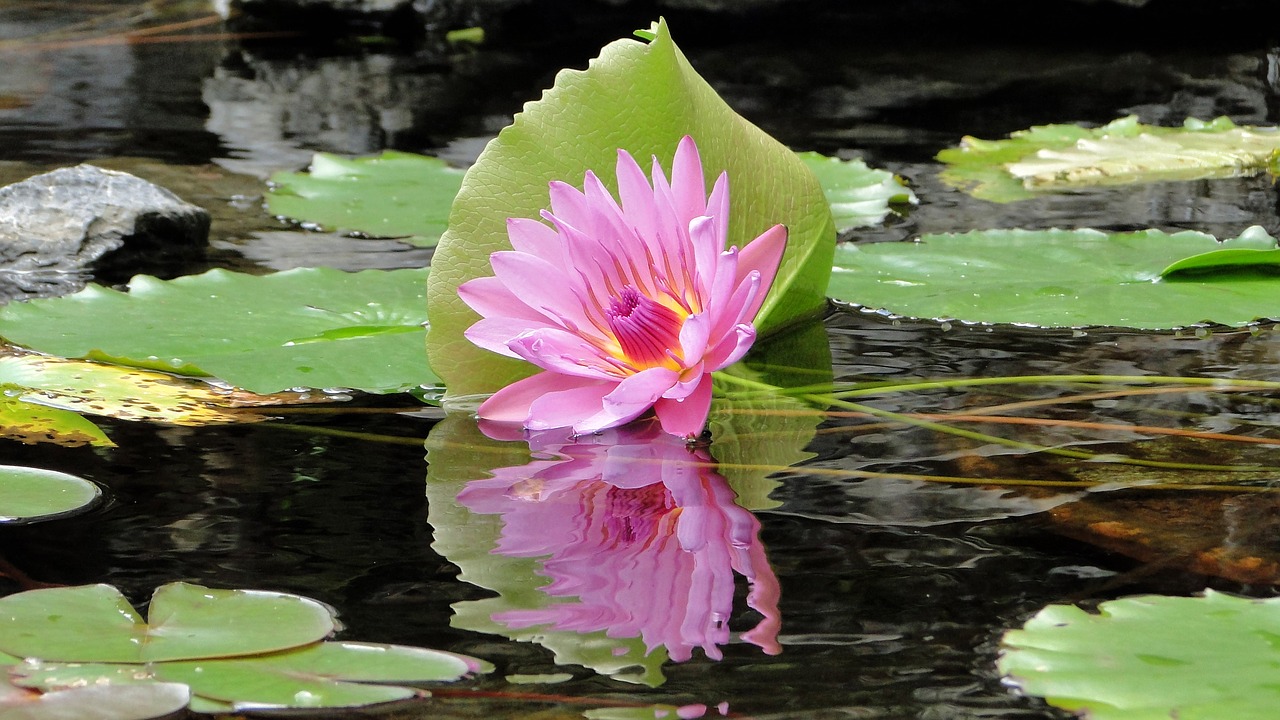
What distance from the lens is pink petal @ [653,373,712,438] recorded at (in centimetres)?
102

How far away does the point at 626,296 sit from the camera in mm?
1022

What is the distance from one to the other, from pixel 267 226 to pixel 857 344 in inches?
44.3

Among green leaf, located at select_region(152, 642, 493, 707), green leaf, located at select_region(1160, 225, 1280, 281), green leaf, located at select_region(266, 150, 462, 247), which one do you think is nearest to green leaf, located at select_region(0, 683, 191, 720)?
green leaf, located at select_region(152, 642, 493, 707)

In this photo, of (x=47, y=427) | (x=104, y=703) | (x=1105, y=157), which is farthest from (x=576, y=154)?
(x=1105, y=157)

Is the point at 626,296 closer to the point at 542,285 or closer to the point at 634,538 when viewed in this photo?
the point at 542,285

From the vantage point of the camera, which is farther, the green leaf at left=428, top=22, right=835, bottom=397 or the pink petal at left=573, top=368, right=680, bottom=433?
the green leaf at left=428, top=22, right=835, bottom=397

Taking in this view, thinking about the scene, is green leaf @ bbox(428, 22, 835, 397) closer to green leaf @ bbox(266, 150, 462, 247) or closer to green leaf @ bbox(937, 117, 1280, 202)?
green leaf @ bbox(266, 150, 462, 247)

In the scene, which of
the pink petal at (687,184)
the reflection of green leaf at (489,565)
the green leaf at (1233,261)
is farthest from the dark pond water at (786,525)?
the pink petal at (687,184)

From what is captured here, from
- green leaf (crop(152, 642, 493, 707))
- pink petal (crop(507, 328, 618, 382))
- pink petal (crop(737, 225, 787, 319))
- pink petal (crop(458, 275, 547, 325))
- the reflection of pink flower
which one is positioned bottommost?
green leaf (crop(152, 642, 493, 707))

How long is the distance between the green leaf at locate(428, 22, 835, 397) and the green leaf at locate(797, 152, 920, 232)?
775 mm

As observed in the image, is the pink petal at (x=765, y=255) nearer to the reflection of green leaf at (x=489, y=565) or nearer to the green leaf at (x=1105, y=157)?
the reflection of green leaf at (x=489, y=565)

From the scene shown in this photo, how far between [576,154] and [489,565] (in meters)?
0.48

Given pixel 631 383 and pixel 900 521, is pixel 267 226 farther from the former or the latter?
pixel 900 521

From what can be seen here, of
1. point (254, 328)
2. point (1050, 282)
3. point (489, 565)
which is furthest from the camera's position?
point (1050, 282)
